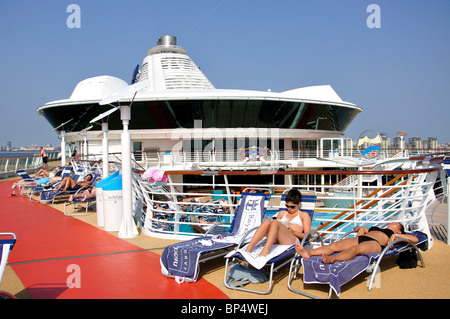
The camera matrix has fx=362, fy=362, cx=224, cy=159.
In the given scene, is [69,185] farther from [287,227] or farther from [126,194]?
[287,227]

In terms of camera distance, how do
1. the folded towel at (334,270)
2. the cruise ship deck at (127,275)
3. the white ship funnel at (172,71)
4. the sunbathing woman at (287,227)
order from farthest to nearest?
1. the white ship funnel at (172,71)
2. the sunbathing woman at (287,227)
3. the cruise ship deck at (127,275)
4. the folded towel at (334,270)

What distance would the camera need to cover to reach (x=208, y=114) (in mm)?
24016

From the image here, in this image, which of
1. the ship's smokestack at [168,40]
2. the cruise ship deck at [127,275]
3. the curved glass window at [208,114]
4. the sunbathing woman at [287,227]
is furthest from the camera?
the ship's smokestack at [168,40]

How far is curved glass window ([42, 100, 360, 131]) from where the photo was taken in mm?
23500

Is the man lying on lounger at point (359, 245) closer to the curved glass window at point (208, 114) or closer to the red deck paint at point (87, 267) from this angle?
the red deck paint at point (87, 267)

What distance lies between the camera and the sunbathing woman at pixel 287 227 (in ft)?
11.9

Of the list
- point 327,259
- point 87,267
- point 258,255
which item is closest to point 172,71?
point 87,267

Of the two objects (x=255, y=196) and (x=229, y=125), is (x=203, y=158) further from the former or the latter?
(x=255, y=196)

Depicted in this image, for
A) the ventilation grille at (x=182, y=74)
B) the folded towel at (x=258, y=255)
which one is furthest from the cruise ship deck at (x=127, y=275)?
the ventilation grille at (x=182, y=74)

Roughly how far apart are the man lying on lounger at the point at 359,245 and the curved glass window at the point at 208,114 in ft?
65.8

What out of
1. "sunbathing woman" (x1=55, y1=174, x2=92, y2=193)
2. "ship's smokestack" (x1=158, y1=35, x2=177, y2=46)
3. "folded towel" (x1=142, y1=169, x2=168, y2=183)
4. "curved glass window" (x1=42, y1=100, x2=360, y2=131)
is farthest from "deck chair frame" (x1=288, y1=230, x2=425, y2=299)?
"ship's smokestack" (x1=158, y1=35, x2=177, y2=46)
